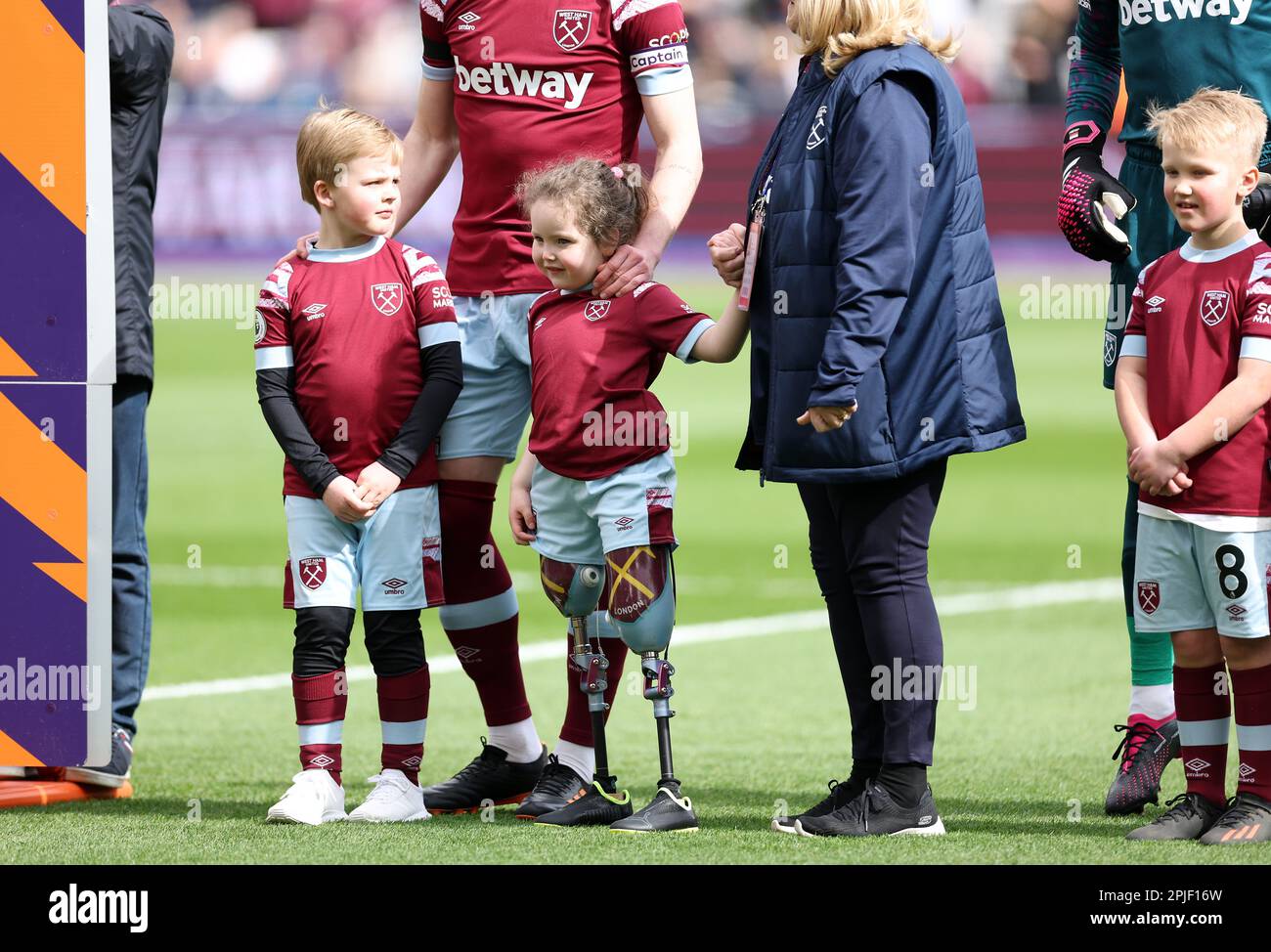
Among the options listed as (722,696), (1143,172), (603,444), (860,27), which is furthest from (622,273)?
(722,696)

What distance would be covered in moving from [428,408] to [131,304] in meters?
1.18

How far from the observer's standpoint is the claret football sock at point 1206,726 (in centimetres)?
407

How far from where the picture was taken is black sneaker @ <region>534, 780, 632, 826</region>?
4.25 metres

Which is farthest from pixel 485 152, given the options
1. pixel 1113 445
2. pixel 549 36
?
pixel 1113 445

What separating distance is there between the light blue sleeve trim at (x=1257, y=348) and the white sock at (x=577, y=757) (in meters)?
1.84

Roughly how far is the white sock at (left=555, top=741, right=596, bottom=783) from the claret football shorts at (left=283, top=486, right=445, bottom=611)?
0.53 m

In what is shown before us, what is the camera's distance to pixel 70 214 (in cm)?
423

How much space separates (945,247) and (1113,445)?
409 inches

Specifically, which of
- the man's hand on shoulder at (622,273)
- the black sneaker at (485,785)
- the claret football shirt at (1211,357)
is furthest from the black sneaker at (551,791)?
the claret football shirt at (1211,357)

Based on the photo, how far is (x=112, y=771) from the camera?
4.79 metres

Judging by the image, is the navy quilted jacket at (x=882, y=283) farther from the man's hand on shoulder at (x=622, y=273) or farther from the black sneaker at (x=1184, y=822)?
the black sneaker at (x=1184, y=822)

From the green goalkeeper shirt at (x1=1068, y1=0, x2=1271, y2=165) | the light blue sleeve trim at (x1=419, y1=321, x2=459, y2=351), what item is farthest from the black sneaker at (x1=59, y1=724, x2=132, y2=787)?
the green goalkeeper shirt at (x1=1068, y1=0, x2=1271, y2=165)

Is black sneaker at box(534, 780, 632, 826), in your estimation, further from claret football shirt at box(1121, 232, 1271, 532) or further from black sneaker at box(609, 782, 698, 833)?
claret football shirt at box(1121, 232, 1271, 532)
